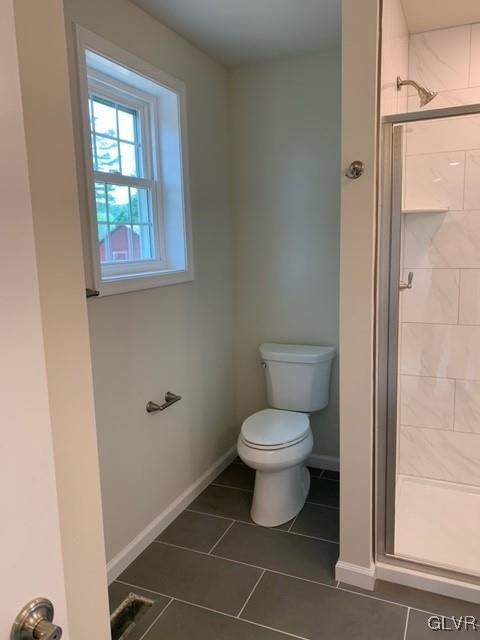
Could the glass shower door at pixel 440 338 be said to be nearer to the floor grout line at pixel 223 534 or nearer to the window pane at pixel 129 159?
the floor grout line at pixel 223 534

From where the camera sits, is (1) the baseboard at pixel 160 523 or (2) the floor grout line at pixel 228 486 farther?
(2) the floor grout line at pixel 228 486

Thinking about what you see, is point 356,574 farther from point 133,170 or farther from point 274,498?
point 133,170

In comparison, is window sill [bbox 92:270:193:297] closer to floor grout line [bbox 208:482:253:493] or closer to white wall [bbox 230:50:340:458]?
white wall [bbox 230:50:340:458]

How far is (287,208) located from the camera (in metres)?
2.96

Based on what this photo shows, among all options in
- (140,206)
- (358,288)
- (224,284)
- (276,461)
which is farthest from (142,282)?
(276,461)

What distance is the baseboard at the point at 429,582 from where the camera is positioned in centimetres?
197

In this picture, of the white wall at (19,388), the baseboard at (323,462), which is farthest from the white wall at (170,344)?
A: the white wall at (19,388)

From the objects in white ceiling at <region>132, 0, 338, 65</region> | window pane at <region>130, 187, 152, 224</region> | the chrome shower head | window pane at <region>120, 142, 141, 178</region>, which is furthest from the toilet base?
white ceiling at <region>132, 0, 338, 65</region>

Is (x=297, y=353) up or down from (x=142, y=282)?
down

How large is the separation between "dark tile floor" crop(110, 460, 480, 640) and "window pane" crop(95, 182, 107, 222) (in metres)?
1.58

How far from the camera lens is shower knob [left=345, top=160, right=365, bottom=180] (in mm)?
1845

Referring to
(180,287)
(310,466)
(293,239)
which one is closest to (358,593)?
(310,466)

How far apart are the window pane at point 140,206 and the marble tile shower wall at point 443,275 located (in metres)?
1.33

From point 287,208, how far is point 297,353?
0.87m
